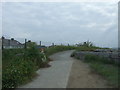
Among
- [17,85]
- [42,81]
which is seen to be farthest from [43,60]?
[17,85]

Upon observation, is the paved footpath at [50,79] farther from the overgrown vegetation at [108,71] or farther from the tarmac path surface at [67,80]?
the overgrown vegetation at [108,71]

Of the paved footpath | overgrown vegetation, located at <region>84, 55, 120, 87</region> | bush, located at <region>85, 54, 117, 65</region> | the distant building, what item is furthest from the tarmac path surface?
the distant building

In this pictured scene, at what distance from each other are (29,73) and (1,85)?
4.73 feet

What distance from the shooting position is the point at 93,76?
7773 mm

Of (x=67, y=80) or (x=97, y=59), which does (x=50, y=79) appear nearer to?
(x=67, y=80)

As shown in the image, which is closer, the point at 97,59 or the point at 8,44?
the point at 97,59

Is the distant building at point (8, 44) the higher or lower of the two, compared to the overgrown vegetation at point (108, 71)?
higher

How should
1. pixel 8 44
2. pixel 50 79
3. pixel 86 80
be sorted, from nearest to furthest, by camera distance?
pixel 86 80
pixel 50 79
pixel 8 44

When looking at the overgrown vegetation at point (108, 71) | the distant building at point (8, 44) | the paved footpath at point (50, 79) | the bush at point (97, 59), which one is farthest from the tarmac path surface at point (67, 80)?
the distant building at point (8, 44)

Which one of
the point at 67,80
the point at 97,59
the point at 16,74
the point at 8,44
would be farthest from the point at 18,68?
the point at 97,59

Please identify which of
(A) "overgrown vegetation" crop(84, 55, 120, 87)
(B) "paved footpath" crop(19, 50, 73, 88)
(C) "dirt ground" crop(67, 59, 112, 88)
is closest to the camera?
(C) "dirt ground" crop(67, 59, 112, 88)

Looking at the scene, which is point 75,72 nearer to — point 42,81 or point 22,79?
point 42,81

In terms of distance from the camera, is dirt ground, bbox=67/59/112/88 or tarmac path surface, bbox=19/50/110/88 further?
tarmac path surface, bbox=19/50/110/88

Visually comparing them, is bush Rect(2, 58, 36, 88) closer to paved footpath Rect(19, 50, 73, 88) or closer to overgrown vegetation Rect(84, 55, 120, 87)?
paved footpath Rect(19, 50, 73, 88)
